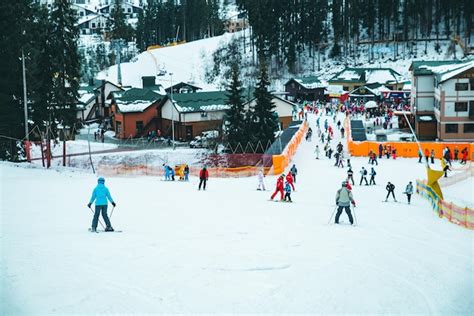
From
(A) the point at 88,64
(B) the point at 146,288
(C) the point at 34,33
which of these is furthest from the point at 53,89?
(A) the point at 88,64

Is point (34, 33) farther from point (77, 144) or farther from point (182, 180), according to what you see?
point (182, 180)

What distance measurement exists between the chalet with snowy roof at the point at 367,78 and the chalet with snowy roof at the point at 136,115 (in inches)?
1048

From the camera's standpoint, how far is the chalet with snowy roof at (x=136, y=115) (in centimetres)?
6072

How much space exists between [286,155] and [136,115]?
27911 mm

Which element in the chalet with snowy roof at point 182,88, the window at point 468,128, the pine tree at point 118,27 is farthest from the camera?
the pine tree at point 118,27

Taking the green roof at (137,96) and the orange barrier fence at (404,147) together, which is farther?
the green roof at (137,96)

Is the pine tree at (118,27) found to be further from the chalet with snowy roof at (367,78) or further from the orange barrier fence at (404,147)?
the orange barrier fence at (404,147)

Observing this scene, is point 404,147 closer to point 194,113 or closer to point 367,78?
point 194,113

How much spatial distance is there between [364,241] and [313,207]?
677 centimetres

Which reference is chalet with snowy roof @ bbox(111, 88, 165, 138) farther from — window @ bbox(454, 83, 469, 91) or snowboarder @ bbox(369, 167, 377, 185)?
snowboarder @ bbox(369, 167, 377, 185)

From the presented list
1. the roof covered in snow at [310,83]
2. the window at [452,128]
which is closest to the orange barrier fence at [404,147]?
the window at [452,128]

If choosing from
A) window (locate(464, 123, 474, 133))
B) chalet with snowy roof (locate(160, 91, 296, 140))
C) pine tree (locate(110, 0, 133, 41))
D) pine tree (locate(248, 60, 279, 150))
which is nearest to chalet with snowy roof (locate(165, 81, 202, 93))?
chalet with snowy roof (locate(160, 91, 296, 140))

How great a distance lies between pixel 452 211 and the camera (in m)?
19.9

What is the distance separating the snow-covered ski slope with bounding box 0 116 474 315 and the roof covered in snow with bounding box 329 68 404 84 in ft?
197
